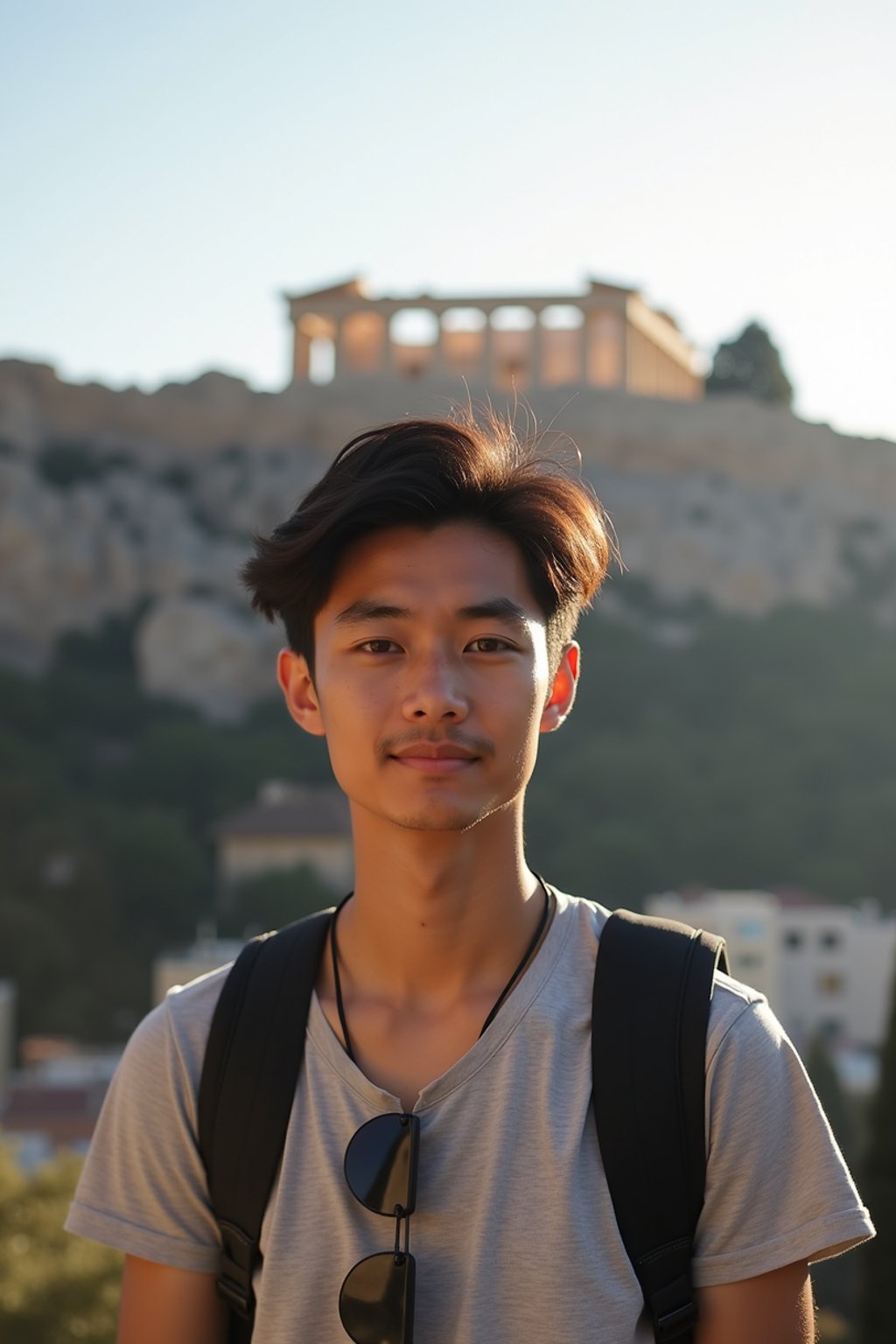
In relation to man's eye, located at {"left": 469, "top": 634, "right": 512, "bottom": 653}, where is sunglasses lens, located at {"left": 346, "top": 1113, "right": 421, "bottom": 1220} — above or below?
below

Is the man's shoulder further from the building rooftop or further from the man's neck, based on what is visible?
the building rooftop

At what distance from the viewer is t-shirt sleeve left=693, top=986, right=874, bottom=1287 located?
5.87 ft

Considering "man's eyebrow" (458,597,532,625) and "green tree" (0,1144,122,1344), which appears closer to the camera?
"man's eyebrow" (458,597,532,625)

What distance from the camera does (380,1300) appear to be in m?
1.79

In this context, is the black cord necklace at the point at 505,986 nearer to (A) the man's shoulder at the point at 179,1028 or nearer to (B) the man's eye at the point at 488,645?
(A) the man's shoulder at the point at 179,1028

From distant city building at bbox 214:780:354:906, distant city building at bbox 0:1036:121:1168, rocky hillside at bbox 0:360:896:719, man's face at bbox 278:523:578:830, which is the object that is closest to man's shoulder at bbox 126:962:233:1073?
man's face at bbox 278:523:578:830

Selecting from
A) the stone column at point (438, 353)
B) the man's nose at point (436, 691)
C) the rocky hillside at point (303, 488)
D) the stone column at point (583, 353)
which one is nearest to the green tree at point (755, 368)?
the rocky hillside at point (303, 488)

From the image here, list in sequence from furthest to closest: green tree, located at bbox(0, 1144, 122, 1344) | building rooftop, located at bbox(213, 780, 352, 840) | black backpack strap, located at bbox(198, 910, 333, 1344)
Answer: building rooftop, located at bbox(213, 780, 352, 840), green tree, located at bbox(0, 1144, 122, 1344), black backpack strap, located at bbox(198, 910, 333, 1344)

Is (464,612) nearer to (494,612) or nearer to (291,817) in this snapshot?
(494,612)

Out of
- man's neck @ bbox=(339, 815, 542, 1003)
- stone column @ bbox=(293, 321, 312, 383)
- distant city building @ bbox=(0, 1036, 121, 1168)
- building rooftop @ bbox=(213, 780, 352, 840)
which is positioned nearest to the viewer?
man's neck @ bbox=(339, 815, 542, 1003)

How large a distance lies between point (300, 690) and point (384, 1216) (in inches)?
26.6

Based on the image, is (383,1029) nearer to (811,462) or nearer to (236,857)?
(236,857)

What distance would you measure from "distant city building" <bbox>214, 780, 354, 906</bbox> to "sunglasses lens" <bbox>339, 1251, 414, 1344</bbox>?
30942mm

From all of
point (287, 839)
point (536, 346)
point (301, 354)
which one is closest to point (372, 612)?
point (287, 839)
